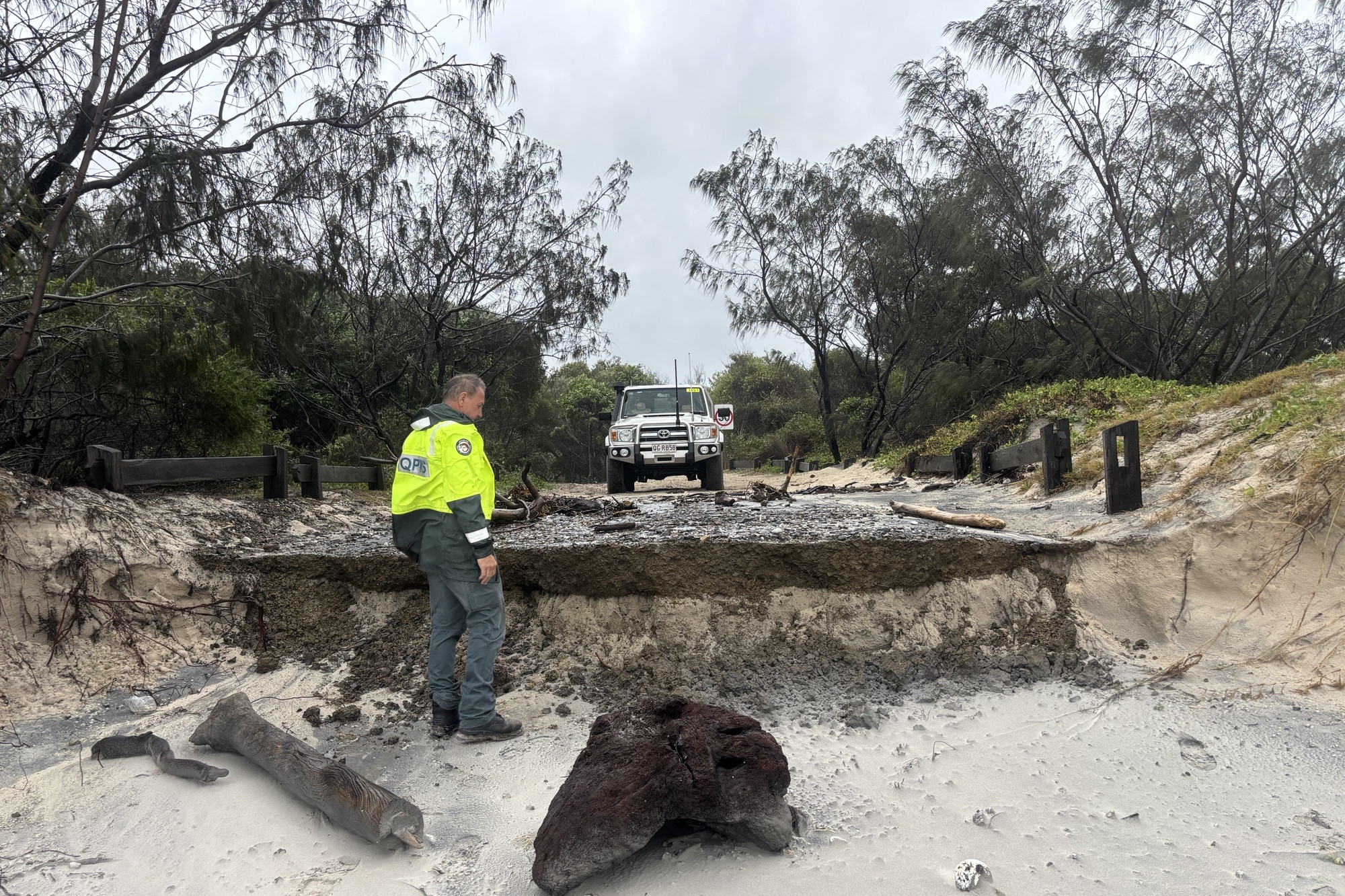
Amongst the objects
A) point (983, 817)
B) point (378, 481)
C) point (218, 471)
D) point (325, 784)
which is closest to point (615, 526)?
point (325, 784)

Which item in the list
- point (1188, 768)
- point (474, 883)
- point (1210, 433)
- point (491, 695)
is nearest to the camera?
point (474, 883)

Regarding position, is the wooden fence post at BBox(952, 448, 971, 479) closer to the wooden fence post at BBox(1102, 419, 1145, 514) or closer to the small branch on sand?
the wooden fence post at BBox(1102, 419, 1145, 514)

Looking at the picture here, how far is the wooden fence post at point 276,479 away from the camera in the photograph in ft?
25.7

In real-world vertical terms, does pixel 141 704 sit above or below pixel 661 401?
below

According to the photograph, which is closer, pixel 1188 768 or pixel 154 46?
pixel 1188 768

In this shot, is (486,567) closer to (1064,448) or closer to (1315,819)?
(1315,819)

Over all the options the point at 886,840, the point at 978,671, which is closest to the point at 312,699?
the point at 886,840

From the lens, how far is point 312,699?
4.22 metres

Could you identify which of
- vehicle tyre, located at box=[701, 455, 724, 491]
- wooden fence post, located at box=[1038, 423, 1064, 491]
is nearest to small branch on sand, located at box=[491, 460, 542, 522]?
vehicle tyre, located at box=[701, 455, 724, 491]

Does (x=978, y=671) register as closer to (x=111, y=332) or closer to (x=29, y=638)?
(x=29, y=638)

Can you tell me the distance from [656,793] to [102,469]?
5.41 metres

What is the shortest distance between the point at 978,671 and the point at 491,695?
267 cm

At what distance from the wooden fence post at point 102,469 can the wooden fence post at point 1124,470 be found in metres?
7.37

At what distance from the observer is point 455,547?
361 cm
